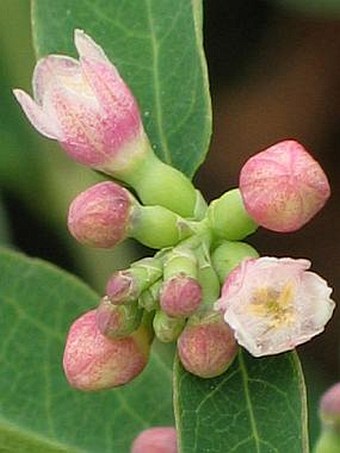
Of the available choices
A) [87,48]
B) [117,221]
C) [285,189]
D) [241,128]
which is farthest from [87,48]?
[241,128]

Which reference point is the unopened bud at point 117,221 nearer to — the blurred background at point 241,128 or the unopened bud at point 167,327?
the unopened bud at point 167,327

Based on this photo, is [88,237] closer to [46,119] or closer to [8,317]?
[46,119]

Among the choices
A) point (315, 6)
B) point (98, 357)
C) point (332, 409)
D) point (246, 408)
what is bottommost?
point (315, 6)

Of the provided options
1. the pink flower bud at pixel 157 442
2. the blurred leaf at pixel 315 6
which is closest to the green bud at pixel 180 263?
the pink flower bud at pixel 157 442

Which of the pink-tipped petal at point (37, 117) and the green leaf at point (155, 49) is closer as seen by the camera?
the pink-tipped petal at point (37, 117)

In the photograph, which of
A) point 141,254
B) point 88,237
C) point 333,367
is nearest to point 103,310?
point 88,237

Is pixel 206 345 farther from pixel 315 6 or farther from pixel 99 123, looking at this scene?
pixel 315 6
